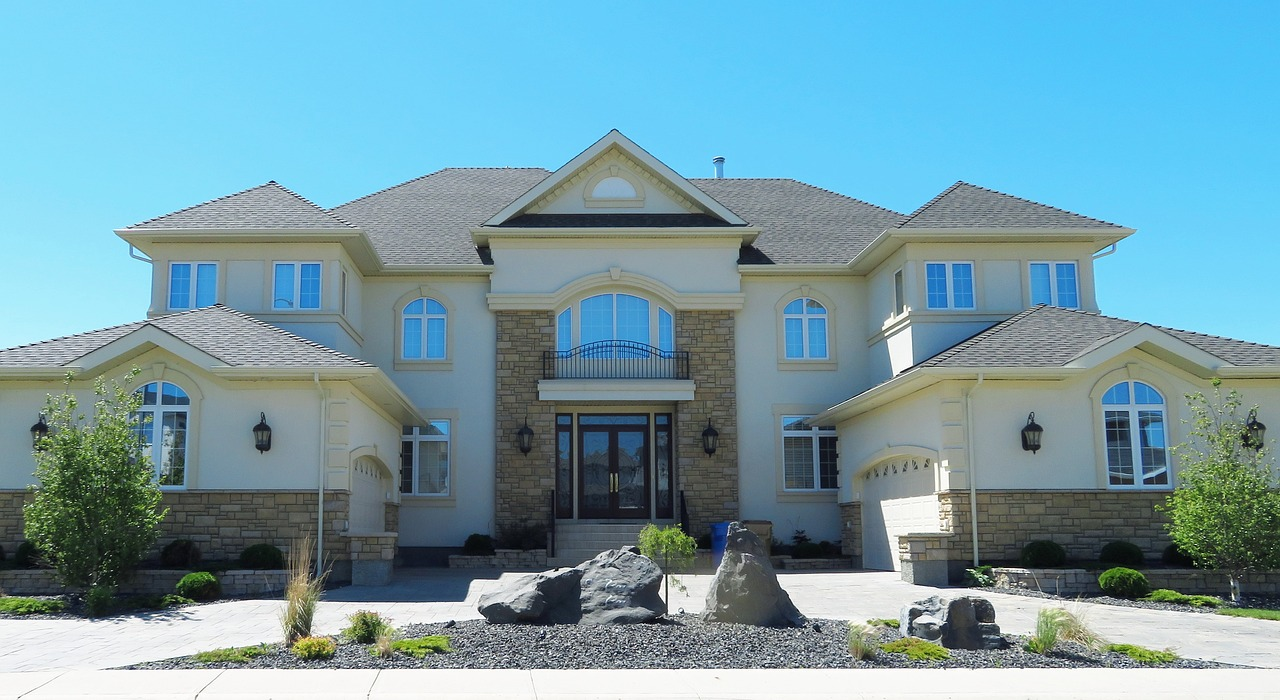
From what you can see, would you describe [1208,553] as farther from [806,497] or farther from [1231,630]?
[806,497]

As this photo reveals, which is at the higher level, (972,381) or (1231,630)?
(972,381)

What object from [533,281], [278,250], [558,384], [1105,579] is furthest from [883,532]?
[278,250]

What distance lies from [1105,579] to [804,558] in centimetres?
707

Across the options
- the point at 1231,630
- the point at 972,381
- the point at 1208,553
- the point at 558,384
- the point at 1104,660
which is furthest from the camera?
the point at 558,384

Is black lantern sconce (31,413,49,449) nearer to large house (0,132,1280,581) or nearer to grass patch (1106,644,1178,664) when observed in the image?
large house (0,132,1280,581)

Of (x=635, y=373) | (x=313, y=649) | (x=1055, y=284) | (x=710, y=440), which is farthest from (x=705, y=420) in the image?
(x=313, y=649)

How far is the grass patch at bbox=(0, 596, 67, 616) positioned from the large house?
Result: 10.4 feet

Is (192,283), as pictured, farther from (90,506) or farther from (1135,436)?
(1135,436)

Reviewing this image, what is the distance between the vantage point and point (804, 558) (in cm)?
2102

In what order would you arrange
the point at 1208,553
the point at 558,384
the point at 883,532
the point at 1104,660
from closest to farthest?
the point at 1104,660 → the point at 1208,553 → the point at 883,532 → the point at 558,384

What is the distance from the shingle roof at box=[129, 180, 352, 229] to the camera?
798 inches

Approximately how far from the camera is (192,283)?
20656 mm

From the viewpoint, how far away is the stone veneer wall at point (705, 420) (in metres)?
22.1
